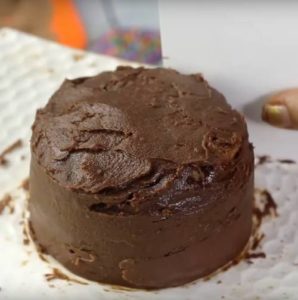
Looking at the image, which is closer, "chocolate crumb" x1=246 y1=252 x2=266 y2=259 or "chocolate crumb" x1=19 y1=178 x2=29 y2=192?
"chocolate crumb" x1=246 y1=252 x2=266 y2=259

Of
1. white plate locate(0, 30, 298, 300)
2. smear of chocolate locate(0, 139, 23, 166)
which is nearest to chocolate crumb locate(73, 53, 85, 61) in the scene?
white plate locate(0, 30, 298, 300)

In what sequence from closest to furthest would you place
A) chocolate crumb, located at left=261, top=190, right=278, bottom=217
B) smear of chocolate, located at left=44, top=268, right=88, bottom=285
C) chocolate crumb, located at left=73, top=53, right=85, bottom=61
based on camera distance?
smear of chocolate, located at left=44, top=268, right=88, bottom=285 < chocolate crumb, located at left=261, top=190, right=278, bottom=217 < chocolate crumb, located at left=73, top=53, right=85, bottom=61

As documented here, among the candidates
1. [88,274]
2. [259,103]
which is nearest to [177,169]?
[88,274]

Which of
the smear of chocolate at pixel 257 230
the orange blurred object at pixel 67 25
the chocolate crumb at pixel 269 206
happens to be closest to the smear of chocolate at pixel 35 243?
the smear of chocolate at pixel 257 230

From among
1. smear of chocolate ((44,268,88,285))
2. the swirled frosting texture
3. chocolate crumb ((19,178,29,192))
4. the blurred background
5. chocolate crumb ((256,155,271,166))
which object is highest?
the swirled frosting texture

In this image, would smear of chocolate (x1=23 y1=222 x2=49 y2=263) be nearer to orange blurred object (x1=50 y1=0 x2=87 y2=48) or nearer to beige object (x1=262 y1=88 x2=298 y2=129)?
beige object (x1=262 y1=88 x2=298 y2=129)

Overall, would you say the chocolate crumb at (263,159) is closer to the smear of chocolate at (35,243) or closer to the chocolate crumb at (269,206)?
the chocolate crumb at (269,206)

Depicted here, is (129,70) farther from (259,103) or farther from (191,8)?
(259,103)
